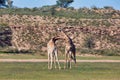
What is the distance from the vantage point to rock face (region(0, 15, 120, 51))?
9525 cm

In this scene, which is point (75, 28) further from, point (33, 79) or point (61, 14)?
point (33, 79)

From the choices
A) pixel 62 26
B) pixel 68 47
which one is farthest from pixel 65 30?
pixel 68 47

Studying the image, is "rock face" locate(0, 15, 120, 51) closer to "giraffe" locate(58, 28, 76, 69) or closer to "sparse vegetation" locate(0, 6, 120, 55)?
"sparse vegetation" locate(0, 6, 120, 55)

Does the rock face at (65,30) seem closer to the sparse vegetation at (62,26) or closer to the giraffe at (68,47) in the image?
the sparse vegetation at (62,26)

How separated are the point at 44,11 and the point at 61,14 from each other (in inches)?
327

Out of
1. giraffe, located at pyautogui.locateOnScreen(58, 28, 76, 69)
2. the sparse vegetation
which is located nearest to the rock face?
the sparse vegetation

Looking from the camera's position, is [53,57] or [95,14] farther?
[95,14]

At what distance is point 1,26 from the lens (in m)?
98.9

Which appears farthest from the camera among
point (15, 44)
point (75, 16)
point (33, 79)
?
point (75, 16)

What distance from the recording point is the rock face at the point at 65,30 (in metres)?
95.2

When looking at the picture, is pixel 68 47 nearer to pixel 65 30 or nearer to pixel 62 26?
pixel 65 30

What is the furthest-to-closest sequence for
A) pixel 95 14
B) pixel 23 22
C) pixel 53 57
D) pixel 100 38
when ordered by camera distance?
pixel 95 14 < pixel 23 22 < pixel 100 38 < pixel 53 57

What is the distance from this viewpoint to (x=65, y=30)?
327ft

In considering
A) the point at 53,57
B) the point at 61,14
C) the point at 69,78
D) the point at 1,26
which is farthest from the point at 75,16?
the point at 69,78
